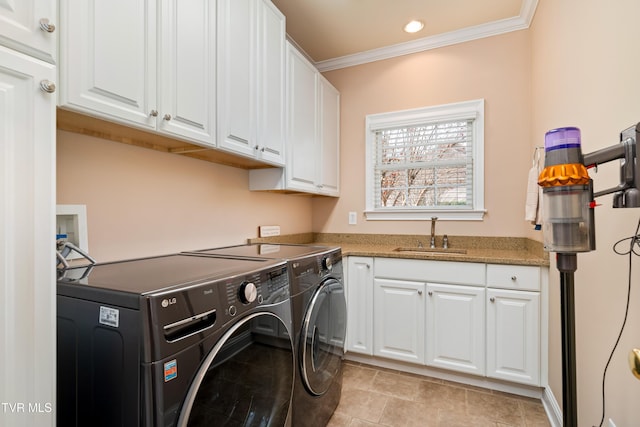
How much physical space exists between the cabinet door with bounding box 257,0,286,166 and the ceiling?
0.40 metres

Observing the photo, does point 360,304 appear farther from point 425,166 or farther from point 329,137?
point 329,137

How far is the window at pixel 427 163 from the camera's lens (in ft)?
8.57

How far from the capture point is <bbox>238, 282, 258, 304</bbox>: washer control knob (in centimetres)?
101

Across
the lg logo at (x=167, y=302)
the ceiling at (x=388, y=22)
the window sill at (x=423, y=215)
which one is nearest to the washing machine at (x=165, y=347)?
the lg logo at (x=167, y=302)

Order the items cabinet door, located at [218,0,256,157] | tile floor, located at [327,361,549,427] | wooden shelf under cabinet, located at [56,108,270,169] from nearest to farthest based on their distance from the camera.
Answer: wooden shelf under cabinet, located at [56,108,270,169]
cabinet door, located at [218,0,256,157]
tile floor, located at [327,361,549,427]

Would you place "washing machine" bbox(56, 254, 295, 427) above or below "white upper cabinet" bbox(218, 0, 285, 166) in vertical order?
below

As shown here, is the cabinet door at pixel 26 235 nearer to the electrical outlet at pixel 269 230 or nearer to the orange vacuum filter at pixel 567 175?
the orange vacuum filter at pixel 567 175

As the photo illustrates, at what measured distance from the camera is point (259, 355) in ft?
3.51

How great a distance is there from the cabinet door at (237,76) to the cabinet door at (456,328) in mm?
1588

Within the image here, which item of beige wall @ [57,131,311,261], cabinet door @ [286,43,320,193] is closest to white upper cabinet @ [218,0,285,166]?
cabinet door @ [286,43,320,193]

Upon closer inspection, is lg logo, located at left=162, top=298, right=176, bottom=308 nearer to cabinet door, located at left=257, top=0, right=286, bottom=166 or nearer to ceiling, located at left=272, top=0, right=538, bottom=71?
cabinet door, located at left=257, top=0, right=286, bottom=166

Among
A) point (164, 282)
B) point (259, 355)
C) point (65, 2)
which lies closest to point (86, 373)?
point (164, 282)

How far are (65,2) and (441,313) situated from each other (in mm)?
2405

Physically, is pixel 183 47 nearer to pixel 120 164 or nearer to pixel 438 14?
pixel 120 164
